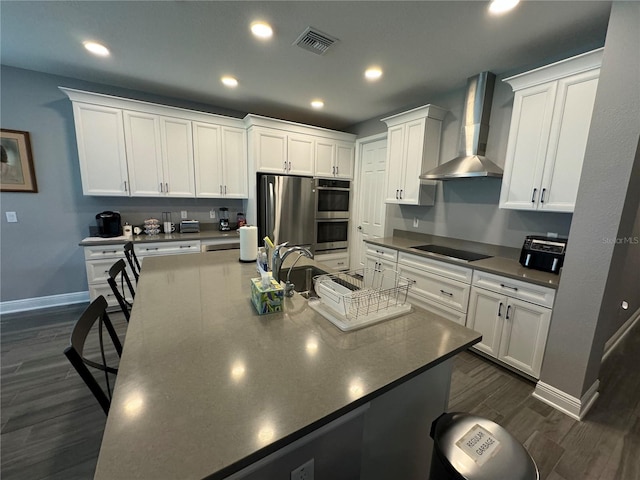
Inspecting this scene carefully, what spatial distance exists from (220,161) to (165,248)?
1376 millimetres

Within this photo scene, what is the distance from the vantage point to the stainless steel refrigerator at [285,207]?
12.1ft

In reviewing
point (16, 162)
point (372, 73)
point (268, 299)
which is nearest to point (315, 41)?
point (372, 73)

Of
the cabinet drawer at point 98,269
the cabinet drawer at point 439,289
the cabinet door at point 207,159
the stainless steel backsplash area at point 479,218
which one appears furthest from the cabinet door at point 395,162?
the cabinet drawer at point 98,269

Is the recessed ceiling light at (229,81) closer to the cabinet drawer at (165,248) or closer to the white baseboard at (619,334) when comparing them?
the cabinet drawer at (165,248)

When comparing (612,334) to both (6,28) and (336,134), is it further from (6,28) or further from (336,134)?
(6,28)

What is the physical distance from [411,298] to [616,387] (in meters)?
1.64

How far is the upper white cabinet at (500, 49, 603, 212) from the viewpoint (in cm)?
187

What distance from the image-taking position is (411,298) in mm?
2943

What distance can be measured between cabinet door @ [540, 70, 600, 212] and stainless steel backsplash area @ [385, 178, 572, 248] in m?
0.34

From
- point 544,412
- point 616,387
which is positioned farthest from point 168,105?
point 616,387

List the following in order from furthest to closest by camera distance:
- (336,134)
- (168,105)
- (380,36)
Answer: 1. (336,134)
2. (168,105)
3. (380,36)

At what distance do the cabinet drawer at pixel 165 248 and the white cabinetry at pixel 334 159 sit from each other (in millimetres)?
2073

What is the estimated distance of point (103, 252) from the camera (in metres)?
3.01

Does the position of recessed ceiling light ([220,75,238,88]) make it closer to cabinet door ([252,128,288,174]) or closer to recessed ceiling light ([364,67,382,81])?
cabinet door ([252,128,288,174])
